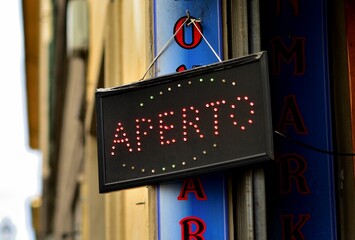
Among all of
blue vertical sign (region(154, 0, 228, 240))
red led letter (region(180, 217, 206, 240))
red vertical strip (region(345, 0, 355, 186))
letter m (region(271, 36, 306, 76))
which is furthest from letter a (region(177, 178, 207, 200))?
red vertical strip (region(345, 0, 355, 186))

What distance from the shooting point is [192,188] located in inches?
233

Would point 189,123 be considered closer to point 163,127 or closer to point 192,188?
point 163,127

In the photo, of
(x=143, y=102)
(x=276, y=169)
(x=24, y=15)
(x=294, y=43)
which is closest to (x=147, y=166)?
(x=143, y=102)

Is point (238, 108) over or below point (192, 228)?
over

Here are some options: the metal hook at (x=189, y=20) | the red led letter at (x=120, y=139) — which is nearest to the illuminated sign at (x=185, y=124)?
the red led letter at (x=120, y=139)

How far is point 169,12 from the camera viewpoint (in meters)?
6.22

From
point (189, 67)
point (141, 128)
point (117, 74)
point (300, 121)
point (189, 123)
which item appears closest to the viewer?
point (189, 123)

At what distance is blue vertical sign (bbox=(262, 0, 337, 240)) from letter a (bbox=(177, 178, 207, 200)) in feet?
1.44

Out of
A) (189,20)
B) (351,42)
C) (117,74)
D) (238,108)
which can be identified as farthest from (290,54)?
(117,74)

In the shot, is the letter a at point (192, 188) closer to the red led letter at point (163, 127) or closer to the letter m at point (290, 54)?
the red led letter at point (163, 127)

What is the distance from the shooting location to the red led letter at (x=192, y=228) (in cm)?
584

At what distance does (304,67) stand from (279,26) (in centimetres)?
A: 30

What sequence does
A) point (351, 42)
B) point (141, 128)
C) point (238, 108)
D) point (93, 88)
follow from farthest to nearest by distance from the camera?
point (93, 88) → point (351, 42) → point (141, 128) → point (238, 108)

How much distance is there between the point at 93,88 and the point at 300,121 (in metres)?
6.19
